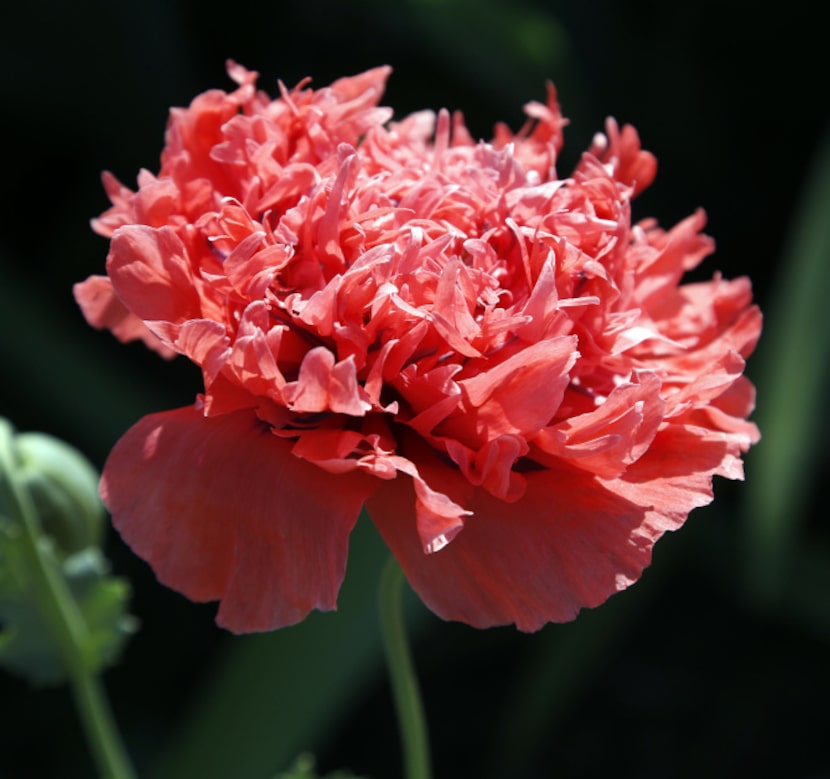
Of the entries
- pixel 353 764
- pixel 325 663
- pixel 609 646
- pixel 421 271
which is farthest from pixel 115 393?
pixel 421 271

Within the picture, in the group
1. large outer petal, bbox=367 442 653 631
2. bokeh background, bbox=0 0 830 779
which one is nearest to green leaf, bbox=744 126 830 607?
bokeh background, bbox=0 0 830 779

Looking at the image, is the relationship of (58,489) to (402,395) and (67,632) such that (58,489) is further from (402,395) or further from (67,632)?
(402,395)

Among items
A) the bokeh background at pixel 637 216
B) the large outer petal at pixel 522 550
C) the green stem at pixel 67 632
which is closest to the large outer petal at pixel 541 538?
the large outer petal at pixel 522 550

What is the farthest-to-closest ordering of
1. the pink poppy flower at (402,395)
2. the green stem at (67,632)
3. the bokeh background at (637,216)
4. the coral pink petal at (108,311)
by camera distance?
the bokeh background at (637,216)
the green stem at (67,632)
the coral pink petal at (108,311)
the pink poppy flower at (402,395)

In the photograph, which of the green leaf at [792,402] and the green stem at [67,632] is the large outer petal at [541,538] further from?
the green leaf at [792,402]

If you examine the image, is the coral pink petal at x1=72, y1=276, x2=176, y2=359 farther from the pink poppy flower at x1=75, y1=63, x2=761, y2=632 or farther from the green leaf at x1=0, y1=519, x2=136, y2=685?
the green leaf at x1=0, y1=519, x2=136, y2=685

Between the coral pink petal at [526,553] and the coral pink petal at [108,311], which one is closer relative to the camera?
the coral pink petal at [526,553]
